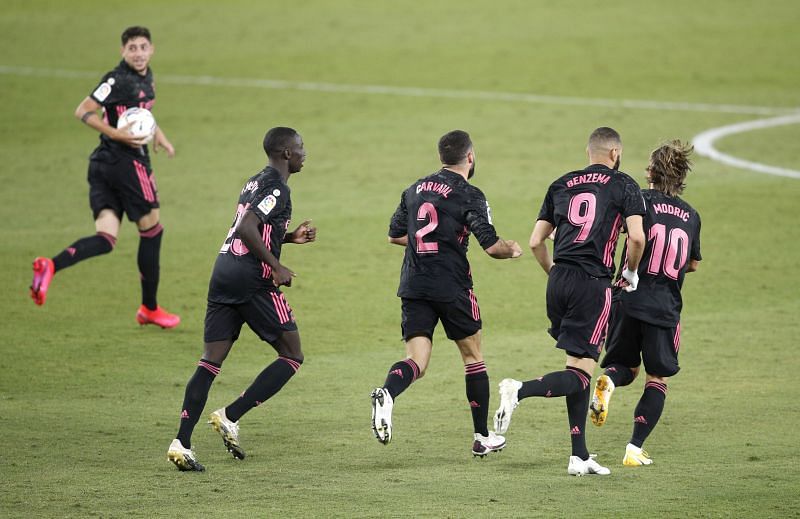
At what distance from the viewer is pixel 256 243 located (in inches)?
284

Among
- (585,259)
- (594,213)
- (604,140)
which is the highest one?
(604,140)

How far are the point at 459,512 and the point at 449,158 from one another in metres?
2.21

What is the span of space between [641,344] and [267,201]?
8.00 feet

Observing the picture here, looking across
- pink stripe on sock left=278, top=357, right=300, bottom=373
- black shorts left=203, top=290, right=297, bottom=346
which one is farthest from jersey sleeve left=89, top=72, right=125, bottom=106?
pink stripe on sock left=278, top=357, right=300, bottom=373

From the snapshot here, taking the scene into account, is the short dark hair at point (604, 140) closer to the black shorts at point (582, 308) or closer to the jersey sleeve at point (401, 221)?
the black shorts at point (582, 308)

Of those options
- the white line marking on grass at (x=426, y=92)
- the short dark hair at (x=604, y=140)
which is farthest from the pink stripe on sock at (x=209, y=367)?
the white line marking on grass at (x=426, y=92)

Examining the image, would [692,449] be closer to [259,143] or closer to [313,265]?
[313,265]

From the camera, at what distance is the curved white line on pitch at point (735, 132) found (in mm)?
16641

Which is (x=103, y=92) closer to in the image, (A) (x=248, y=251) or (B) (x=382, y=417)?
(A) (x=248, y=251)

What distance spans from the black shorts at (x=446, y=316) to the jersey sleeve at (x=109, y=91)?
4244 millimetres

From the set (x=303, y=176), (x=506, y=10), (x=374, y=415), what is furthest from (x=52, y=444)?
(x=506, y=10)

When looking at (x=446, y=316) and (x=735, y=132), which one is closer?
(x=446, y=316)

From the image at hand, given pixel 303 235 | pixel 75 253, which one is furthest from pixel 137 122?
pixel 303 235

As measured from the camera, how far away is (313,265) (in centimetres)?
1298
